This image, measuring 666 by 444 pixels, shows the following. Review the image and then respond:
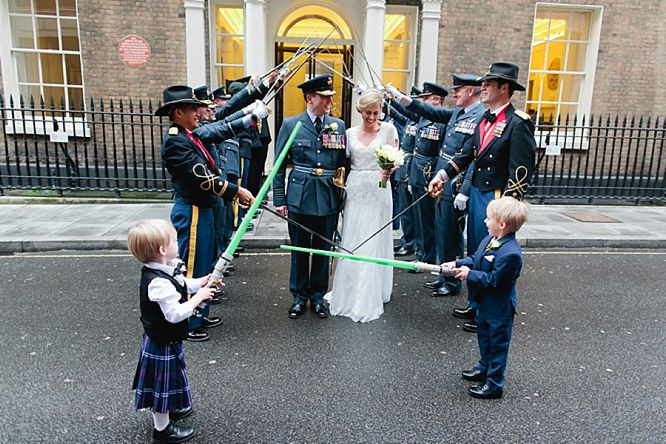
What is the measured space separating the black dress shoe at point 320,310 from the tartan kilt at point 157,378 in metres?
2.07

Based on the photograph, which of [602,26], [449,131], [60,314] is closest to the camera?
[60,314]

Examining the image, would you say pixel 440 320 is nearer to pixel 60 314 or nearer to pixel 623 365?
pixel 623 365

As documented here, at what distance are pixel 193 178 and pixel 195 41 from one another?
26.1ft

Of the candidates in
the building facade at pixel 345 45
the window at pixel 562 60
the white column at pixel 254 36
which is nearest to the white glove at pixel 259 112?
the building facade at pixel 345 45

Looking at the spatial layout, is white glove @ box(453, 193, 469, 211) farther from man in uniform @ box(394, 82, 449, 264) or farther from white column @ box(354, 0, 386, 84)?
white column @ box(354, 0, 386, 84)

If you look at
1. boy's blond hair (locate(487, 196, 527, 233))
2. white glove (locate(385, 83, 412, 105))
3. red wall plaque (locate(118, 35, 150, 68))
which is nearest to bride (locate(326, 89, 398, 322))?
white glove (locate(385, 83, 412, 105))

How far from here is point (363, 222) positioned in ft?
15.5

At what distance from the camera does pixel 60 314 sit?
4.64 metres

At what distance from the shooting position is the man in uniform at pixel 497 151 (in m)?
4.10

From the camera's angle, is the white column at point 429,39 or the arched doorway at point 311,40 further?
the arched doorway at point 311,40

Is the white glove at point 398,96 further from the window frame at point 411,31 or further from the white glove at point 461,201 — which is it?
the window frame at point 411,31

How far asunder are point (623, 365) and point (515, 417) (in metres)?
1.34

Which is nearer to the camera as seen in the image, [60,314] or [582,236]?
[60,314]

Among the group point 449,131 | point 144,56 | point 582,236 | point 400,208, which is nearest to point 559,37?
point 582,236
